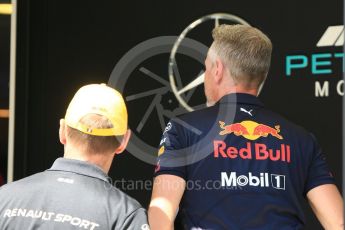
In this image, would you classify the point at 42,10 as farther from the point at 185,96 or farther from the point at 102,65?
the point at 185,96

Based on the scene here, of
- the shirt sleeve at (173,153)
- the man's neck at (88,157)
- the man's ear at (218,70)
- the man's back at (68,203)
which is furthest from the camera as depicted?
the man's ear at (218,70)

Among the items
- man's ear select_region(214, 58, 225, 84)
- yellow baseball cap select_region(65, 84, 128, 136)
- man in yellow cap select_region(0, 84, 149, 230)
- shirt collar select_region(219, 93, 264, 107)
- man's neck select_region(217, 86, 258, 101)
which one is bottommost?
man in yellow cap select_region(0, 84, 149, 230)

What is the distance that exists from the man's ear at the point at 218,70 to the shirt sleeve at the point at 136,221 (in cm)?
63

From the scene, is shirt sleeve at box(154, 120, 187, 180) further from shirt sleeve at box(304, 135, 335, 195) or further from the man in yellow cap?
shirt sleeve at box(304, 135, 335, 195)

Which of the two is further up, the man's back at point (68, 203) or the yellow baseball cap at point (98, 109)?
the yellow baseball cap at point (98, 109)

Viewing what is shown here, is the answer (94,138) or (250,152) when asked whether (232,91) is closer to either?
(250,152)

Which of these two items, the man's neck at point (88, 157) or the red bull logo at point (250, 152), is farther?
the red bull logo at point (250, 152)

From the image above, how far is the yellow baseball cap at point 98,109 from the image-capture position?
227 cm

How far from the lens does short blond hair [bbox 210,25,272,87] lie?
2598mm

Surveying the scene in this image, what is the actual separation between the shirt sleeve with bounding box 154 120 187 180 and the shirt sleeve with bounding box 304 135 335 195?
46cm

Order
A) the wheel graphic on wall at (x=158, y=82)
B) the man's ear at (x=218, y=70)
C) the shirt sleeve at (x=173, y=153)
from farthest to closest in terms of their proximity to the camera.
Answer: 1. the wheel graphic on wall at (x=158, y=82)
2. the man's ear at (x=218, y=70)
3. the shirt sleeve at (x=173, y=153)

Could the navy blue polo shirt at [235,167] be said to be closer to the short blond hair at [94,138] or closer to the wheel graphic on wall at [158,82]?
the short blond hair at [94,138]

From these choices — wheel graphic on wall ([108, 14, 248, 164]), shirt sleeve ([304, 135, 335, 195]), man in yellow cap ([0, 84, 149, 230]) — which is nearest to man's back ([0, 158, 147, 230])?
man in yellow cap ([0, 84, 149, 230])

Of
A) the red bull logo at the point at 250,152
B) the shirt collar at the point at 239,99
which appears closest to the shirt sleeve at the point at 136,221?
the red bull logo at the point at 250,152
